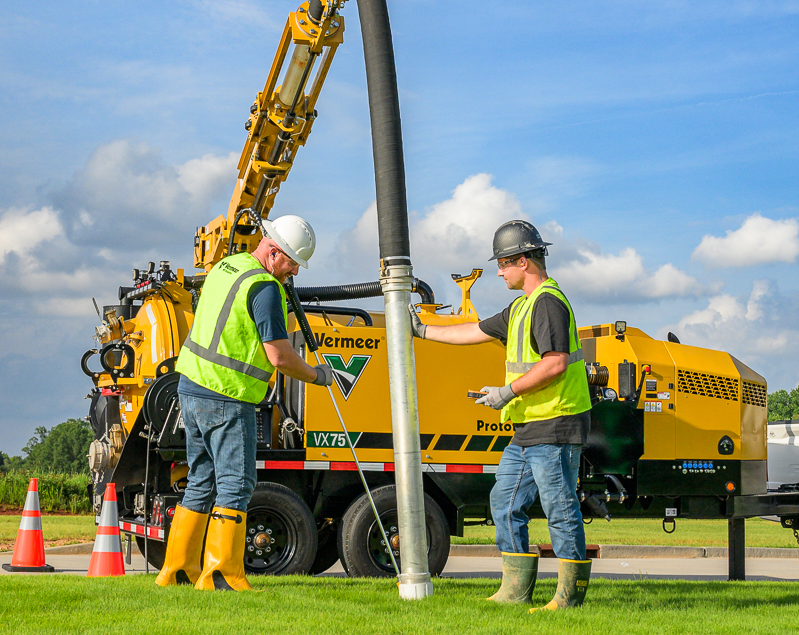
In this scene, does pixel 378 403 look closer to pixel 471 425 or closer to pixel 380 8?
pixel 471 425

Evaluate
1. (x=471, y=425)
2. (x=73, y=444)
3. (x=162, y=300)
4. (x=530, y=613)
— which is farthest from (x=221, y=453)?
(x=73, y=444)

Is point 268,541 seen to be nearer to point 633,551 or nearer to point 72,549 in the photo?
point 72,549

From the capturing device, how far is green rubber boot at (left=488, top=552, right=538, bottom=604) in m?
5.23

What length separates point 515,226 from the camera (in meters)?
5.44

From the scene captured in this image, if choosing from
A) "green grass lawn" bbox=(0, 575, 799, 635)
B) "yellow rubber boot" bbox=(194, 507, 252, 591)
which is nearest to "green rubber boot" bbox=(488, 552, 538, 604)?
"green grass lawn" bbox=(0, 575, 799, 635)

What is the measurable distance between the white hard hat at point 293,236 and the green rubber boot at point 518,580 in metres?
2.15

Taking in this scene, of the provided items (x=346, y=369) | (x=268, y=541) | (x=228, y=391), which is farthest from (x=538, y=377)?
(x=268, y=541)

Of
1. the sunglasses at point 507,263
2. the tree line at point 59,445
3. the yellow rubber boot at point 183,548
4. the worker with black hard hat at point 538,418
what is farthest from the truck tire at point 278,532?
the tree line at point 59,445

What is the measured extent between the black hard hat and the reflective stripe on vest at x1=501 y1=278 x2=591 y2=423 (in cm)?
21

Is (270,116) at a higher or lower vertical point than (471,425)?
higher

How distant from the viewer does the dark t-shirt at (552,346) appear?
5.08 metres

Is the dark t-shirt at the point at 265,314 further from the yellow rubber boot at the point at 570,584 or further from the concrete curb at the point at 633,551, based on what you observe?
the concrete curb at the point at 633,551

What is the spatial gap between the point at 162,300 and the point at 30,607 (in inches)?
229

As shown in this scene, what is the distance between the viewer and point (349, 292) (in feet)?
32.3
